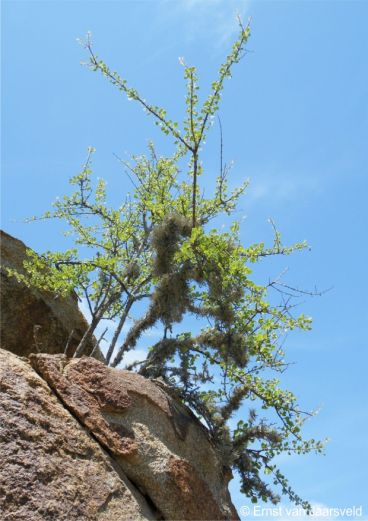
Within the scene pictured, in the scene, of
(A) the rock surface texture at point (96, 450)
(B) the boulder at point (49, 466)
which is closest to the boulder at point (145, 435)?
(A) the rock surface texture at point (96, 450)

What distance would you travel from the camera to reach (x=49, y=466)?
7270 millimetres

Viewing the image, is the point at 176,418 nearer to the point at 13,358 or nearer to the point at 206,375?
the point at 206,375

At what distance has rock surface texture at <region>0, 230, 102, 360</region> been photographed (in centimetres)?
1273

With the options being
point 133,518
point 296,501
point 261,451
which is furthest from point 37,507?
point 296,501

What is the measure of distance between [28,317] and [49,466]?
616cm

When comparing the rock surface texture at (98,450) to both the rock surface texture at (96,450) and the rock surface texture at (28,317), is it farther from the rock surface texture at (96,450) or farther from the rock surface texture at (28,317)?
the rock surface texture at (28,317)

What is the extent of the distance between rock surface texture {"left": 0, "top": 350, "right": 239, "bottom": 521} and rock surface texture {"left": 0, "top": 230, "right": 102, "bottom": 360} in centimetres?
384

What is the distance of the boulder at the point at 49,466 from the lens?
22.4 ft

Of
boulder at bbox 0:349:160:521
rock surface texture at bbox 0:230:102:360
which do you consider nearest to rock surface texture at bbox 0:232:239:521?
boulder at bbox 0:349:160:521

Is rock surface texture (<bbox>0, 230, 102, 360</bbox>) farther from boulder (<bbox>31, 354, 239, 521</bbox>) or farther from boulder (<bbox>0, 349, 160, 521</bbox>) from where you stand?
boulder (<bbox>0, 349, 160, 521</bbox>)

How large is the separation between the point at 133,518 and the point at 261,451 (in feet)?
13.1

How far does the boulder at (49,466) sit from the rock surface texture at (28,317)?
14.1ft

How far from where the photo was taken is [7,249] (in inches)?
538

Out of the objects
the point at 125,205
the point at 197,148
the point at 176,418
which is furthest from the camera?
the point at 125,205
